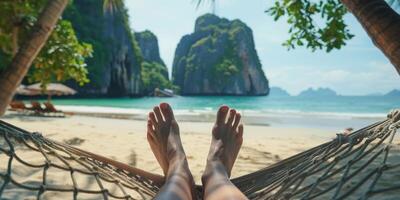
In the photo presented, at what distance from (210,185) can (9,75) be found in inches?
75.6

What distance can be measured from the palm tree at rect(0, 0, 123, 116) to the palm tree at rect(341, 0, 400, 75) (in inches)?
86.3

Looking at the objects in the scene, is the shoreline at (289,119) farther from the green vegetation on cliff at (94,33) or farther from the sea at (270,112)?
the green vegetation on cliff at (94,33)

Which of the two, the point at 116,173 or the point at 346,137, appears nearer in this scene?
the point at 346,137

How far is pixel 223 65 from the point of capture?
67.2m

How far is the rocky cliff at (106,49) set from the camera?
34.9 m

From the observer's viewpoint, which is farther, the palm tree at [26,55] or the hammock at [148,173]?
the palm tree at [26,55]

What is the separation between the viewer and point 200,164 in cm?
275

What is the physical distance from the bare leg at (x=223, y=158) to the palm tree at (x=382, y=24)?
37.4 inches

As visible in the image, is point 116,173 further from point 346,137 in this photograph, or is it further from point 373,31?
point 373,31

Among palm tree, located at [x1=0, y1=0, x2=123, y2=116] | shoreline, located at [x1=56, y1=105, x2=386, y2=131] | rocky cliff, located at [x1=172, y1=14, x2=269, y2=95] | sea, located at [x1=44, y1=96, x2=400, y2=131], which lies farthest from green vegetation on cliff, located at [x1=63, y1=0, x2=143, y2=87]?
palm tree, located at [x1=0, y1=0, x2=123, y2=116]

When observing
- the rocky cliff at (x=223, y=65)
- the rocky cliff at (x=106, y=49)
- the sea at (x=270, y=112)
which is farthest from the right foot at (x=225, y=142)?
the rocky cliff at (x=223, y=65)

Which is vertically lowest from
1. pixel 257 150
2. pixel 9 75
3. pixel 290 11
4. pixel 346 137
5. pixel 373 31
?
pixel 257 150

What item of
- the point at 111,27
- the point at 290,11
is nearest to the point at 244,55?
the point at 111,27

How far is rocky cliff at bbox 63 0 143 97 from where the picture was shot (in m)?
34.9
